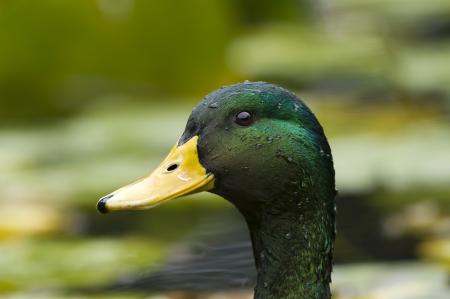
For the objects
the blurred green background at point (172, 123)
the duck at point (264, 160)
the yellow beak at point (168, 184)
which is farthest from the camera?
the blurred green background at point (172, 123)

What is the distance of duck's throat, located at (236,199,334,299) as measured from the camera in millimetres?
3363

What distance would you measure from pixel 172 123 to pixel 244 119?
3286 mm

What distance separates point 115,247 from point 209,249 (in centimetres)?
43

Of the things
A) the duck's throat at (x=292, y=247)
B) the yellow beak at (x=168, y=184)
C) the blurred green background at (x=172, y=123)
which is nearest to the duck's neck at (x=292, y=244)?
the duck's throat at (x=292, y=247)

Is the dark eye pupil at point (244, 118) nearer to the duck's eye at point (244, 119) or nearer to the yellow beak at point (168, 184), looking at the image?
the duck's eye at point (244, 119)

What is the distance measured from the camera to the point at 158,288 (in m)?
4.61

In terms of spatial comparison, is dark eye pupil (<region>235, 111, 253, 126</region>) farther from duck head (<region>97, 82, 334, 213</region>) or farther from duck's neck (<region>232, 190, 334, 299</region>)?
duck's neck (<region>232, 190, 334, 299</region>)

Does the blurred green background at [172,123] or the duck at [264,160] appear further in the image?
the blurred green background at [172,123]

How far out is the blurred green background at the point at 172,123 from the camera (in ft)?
15.9

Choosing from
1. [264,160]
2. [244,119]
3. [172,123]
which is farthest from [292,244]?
[172,123]

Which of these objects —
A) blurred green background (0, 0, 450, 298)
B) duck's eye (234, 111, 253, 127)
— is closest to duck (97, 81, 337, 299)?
duck's eye (234, 111, 253, 127)

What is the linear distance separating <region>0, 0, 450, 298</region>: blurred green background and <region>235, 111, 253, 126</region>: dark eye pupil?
1144 mm

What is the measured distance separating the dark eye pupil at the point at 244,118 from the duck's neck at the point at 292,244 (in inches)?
8.5

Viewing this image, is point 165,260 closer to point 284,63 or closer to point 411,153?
point 411,153
